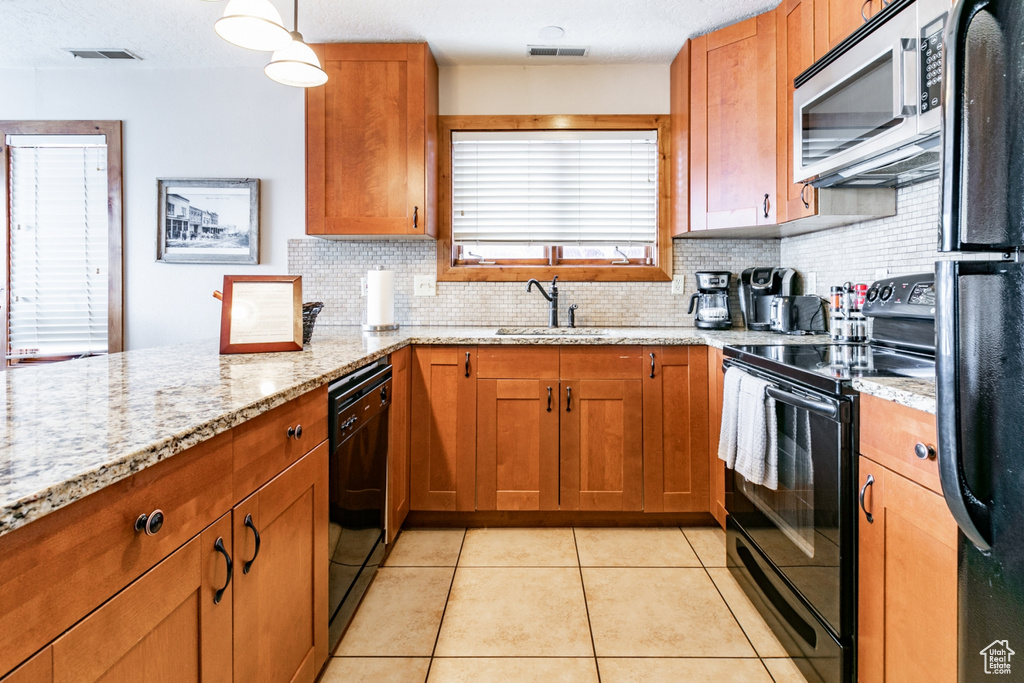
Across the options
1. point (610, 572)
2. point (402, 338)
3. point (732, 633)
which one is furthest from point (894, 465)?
point (402, 338)

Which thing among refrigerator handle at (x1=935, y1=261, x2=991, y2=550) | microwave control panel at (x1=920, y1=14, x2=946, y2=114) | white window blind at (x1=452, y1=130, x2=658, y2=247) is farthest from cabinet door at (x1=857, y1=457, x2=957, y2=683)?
white window blind at (x1=452, y1=130, x2=658, y2=247)

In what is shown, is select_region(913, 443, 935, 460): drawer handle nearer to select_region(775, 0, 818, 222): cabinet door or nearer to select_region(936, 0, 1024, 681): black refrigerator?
select_region(936, 0, 1024, 681): black refrigerator

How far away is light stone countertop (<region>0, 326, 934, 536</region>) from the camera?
61 cm

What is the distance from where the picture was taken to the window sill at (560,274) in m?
3.08

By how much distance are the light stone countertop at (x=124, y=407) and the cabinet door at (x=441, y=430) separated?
1.64 feet

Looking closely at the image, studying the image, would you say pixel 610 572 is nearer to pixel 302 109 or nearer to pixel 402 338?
pixel 402 338

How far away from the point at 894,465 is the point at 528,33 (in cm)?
249

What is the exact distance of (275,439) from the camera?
1156mm

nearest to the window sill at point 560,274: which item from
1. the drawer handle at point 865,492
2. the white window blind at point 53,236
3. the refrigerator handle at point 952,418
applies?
the drawer handle at point 865,492

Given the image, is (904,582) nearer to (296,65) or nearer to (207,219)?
(296,65)

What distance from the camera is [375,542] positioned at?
6.50ft

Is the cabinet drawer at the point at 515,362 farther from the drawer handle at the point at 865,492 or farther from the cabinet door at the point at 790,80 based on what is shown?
the drawer handle at the point at 865,492

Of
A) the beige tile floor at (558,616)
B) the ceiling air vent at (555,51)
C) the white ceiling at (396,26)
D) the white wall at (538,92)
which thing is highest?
the ceiling air vent at (555,51)

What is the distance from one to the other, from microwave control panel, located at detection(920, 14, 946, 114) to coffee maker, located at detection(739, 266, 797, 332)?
4.43 ft
